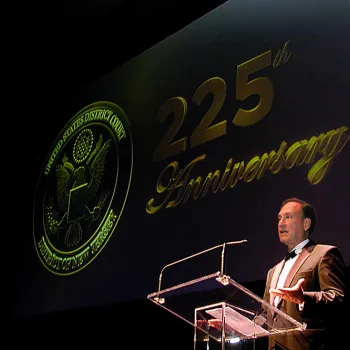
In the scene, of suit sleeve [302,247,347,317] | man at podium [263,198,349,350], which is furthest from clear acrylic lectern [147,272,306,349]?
suit sleeve [302,247,347,317]

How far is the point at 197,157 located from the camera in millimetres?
4500

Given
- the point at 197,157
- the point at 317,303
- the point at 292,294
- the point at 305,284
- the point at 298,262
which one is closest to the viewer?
the point at 292,294

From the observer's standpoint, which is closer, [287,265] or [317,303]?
[317,303]

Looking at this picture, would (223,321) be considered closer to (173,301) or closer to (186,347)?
(173,301)

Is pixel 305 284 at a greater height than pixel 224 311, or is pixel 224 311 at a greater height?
pixel 305 284

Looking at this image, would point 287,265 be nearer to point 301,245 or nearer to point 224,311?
point 301,245

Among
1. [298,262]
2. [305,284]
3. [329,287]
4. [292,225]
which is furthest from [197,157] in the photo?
[329,287]

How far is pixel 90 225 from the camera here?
17.1 ft

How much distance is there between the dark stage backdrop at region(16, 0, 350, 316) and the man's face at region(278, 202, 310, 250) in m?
0.09

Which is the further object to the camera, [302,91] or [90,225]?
[90,225]

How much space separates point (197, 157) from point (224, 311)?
1875mm

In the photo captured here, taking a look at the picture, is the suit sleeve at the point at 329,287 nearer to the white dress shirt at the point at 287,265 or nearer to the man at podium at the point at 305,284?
the man at podium at the point at 305,284

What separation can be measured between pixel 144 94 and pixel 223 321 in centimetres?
278

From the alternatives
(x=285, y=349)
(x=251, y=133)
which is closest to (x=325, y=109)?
(x=251, y=133)
